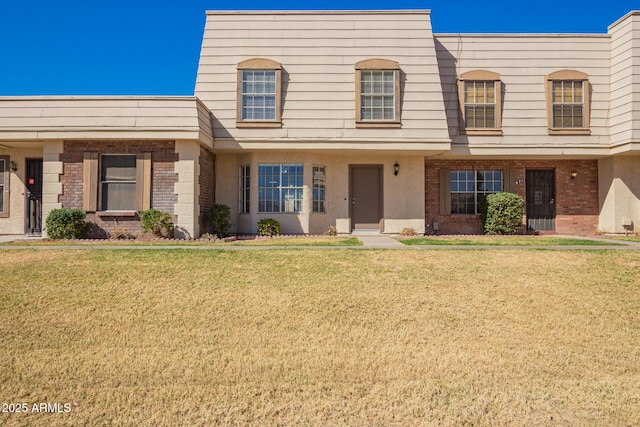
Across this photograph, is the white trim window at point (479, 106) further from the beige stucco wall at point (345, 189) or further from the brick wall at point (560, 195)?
the beige stucco wall at point (345, 189)

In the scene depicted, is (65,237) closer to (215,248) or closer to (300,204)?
(215,248)

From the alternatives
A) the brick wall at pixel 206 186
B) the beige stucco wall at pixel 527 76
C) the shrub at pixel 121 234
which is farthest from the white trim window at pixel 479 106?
the shrub at pixel 121 234

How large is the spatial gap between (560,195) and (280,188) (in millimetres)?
10199

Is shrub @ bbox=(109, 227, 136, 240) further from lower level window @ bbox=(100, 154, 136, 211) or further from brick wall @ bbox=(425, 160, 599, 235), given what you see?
brick wall @ bbox=(425, 160, 599, 235)

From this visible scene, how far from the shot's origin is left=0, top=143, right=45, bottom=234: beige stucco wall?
42.1 feet

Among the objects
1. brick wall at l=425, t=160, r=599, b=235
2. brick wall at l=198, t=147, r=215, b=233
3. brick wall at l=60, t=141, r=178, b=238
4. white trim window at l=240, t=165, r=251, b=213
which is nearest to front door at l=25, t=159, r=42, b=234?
brick wall at l=60, t=141, r=178, b=238

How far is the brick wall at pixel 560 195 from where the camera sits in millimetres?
14719

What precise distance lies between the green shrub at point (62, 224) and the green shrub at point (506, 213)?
13.0 m

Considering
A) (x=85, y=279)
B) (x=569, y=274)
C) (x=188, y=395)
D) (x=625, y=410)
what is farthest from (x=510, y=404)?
(x=85, y=279)

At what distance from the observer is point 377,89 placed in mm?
13359

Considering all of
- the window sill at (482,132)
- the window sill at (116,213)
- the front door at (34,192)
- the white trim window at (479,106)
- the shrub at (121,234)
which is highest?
the white trim window at (479,106)

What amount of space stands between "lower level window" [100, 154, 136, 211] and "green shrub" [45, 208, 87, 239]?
85 cm

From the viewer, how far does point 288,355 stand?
173 inches

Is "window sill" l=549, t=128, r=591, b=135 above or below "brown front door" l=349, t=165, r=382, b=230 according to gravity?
above
